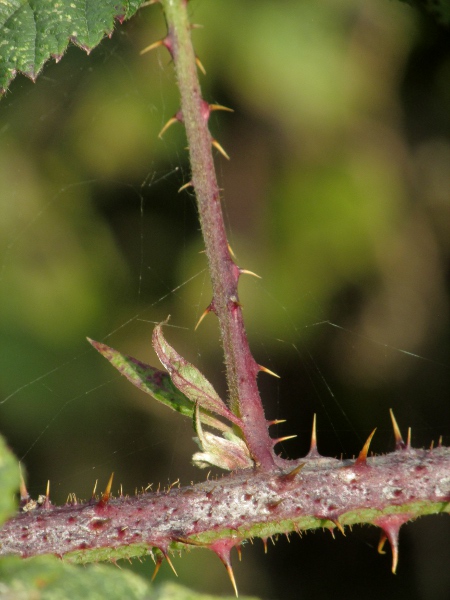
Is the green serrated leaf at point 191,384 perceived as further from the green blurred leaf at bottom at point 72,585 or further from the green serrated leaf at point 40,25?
the green serrated leaf at point 40,25

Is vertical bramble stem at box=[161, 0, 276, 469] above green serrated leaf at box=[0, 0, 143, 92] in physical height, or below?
below

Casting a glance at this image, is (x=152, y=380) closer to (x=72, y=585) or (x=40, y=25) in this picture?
(x=72, y=585)

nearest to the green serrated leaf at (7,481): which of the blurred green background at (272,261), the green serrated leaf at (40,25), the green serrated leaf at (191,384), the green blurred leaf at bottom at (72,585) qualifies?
the green blurred leaf at bottom at (72,585)

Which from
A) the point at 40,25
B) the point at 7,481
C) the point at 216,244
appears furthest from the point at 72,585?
the point at 40,25

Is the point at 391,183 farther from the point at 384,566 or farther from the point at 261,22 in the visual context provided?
the point at 384,566

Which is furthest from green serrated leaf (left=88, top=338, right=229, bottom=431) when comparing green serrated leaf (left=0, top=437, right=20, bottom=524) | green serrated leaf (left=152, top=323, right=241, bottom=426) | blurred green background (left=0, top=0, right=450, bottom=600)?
blurred green background (left=0, top=0, right=450, bottom=600)

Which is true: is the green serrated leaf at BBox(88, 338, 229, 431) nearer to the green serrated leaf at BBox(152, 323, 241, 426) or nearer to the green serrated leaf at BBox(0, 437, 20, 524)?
the green serrated leaf at BBox(152, 323, 241, 426)
